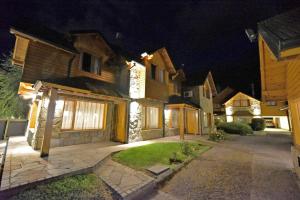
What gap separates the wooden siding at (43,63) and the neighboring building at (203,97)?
1428cm

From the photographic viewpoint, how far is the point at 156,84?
38.5 feet

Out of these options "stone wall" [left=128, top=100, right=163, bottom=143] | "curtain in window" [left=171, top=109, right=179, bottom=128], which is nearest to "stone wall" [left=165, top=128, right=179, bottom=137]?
"curtain in window" [left=171, top=109, right=179, bottom=128]

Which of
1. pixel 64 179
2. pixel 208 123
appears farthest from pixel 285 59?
pixel 208 123

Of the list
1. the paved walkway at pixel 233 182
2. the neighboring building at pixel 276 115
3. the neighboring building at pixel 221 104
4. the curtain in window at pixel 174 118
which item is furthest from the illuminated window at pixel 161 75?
the neighboring building at pixel 276 115

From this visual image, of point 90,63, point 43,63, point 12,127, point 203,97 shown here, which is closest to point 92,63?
point 90,63

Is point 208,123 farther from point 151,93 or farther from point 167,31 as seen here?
point 167,31

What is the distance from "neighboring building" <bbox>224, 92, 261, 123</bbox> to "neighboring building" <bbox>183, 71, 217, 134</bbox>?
46.6 feet

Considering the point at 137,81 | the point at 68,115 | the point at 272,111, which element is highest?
the point at 137,81

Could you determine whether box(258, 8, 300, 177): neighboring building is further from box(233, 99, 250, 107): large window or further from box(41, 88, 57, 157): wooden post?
box(233, 99, 250, 107): large window

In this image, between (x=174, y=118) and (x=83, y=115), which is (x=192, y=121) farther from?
(x=83, y=115)

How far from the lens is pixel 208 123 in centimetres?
1934

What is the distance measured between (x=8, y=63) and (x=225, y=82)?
57538mm

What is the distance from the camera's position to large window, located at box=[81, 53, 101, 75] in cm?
956

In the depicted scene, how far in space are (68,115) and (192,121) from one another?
13.3 metres
